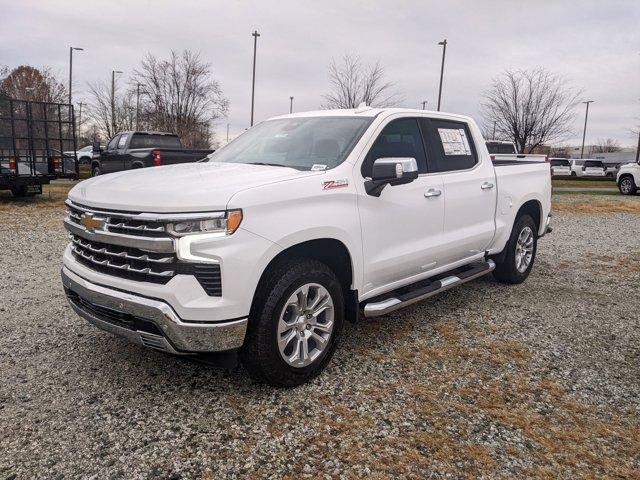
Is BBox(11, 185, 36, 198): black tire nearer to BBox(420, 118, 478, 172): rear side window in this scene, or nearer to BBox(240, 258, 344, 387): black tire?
BBox(420, 118, 478, 172): rear side window

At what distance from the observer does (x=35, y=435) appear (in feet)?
8.97

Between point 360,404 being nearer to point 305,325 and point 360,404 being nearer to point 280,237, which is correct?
point 305,325

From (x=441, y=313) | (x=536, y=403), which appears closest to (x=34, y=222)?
(x=441, y=313)

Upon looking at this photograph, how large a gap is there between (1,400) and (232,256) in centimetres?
175

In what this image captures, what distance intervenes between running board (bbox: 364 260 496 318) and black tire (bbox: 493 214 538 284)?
0.51 meters

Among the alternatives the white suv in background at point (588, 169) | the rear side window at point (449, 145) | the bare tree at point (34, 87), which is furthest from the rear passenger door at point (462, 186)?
the white suv in background at point (588, 169)

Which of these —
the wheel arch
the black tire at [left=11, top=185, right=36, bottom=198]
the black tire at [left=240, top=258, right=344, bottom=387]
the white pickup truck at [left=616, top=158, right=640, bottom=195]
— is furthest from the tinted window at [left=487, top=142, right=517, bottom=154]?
the black tire at [left=240, top=258, right=344, bottom=387]

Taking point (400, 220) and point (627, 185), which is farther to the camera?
point (627, 185)

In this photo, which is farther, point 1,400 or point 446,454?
point 1,400

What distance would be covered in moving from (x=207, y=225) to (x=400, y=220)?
1616 mm

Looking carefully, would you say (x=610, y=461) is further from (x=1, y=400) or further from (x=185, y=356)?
(x=1, y=400)

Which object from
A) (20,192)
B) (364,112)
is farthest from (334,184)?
(20,192)

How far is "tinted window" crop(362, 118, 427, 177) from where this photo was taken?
147 inches

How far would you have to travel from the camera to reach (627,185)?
66.4 ft
